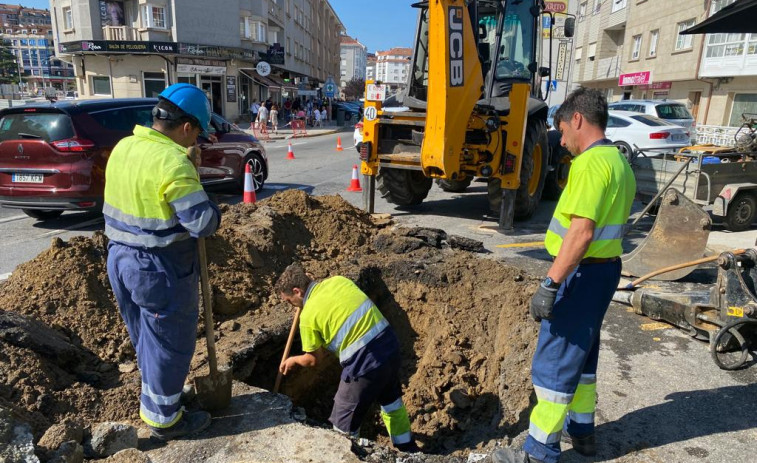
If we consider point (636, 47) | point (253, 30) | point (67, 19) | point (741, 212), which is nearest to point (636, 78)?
point (636, 47)

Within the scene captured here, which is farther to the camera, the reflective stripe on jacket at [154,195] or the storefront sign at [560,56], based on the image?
the storefront sign at [560,56]

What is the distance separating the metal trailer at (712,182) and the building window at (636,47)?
2574cm

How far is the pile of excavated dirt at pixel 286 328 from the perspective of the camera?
316 centimetres

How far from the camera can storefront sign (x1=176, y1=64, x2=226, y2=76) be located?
29466 millimetres

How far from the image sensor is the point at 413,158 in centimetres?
747

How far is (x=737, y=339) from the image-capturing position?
3.77m

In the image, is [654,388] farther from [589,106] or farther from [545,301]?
[589,106]

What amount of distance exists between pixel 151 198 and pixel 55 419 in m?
1.43

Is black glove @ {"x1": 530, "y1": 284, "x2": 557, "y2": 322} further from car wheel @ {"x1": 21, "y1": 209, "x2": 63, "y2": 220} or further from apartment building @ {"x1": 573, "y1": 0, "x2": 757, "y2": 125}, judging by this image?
apartment building @ {"x1": 573, "y1": 0, "x2": 757, "y2": 125}

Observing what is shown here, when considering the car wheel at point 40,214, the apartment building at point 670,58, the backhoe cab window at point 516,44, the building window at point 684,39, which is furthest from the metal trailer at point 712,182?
the building window at point 684,39

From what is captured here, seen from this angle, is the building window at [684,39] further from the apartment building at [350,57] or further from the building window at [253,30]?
the apartment building at [350,57]

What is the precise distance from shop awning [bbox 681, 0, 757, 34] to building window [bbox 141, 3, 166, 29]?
29410mm

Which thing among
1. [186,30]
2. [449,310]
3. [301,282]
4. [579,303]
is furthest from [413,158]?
[186,30]

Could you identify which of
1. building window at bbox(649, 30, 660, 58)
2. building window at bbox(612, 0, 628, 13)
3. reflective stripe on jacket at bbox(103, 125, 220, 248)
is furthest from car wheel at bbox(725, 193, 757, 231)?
building window at bbox(612, 0, 628, 13)
